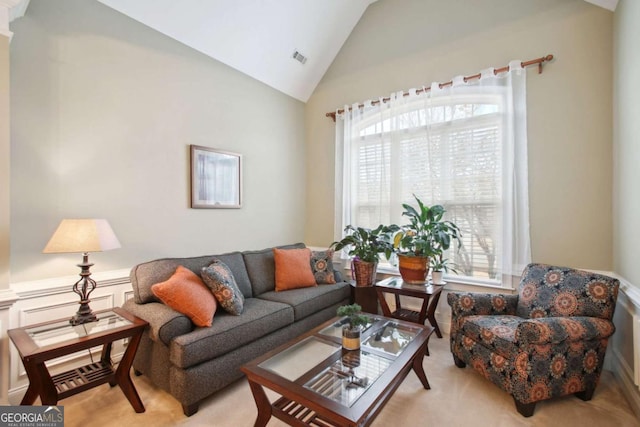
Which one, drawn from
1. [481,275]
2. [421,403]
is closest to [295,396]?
[421,403]

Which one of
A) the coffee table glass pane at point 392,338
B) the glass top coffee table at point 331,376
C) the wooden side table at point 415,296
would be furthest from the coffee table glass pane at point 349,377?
Result: the wooden side table at point 415,296

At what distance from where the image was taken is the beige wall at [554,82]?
2.50 m

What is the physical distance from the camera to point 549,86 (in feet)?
8.86

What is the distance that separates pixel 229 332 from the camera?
2092 mm

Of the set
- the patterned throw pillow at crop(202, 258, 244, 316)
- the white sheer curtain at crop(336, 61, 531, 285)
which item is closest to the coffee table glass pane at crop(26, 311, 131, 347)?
the patterned throw pillow at crop(202, 258, 244, 316)

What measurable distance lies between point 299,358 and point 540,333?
147 cm

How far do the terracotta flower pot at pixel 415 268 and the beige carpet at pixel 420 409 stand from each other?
3.13ft

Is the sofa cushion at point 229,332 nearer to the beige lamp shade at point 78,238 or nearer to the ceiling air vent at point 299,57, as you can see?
the beige lamp shade at point 78,238

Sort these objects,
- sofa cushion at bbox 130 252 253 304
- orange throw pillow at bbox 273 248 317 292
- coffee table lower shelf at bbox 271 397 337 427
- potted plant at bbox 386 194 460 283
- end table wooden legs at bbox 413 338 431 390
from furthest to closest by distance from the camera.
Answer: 1. orange throw pillow at bbox 273 248 317 292
2. potted plant at bbox 386 194 460 283
3. sofa cushion at bbox 130 252 253 304
4. end table wooden legs at bbox 413 338 431 390
5. coffee table lower shelf at bbox 271 397 337 427

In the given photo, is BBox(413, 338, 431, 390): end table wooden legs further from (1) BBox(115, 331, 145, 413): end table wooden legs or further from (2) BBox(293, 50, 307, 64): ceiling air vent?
(2) BBox(293, 50, 307, 64): ceiling air vent

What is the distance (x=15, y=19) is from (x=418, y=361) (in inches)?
145

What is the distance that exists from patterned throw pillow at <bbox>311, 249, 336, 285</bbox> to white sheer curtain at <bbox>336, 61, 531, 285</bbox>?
69 cm

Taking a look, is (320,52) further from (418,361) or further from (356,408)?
(356,408)

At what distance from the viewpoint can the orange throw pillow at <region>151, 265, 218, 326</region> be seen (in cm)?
207
